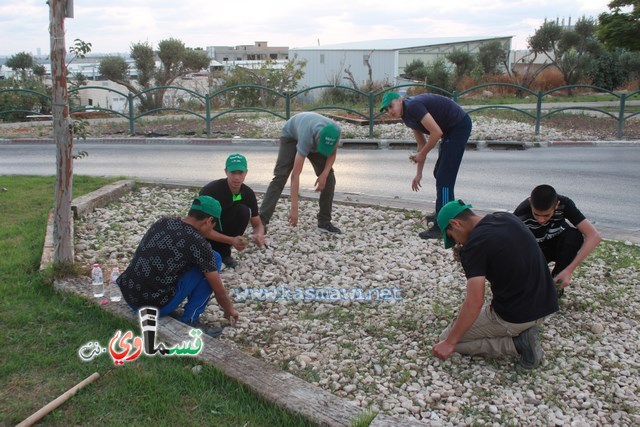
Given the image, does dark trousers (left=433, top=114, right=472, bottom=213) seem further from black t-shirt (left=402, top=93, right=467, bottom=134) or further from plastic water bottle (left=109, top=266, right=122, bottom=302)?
plastic water bottle (left=109, top=266, right=122, bottom=302)

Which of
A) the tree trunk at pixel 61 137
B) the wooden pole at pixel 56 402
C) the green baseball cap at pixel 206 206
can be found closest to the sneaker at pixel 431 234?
the green baseball cap at pixel 206 206

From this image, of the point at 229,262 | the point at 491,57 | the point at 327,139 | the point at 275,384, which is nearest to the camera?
the point at 275,384

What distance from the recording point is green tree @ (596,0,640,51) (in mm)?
19703

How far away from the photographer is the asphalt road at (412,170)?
8.73 meters

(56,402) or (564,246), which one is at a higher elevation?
(564,246)

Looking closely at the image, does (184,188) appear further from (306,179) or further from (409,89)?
(409,89)

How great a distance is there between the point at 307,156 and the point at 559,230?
8.40 ft

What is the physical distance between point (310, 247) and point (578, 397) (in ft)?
10.0

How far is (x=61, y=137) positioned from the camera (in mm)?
4855

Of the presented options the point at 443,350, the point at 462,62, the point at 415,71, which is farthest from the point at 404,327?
the point at 462,62

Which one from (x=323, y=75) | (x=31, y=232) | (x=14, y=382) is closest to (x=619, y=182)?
(x=31, y=232)

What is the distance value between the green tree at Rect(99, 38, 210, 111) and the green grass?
22491 mm

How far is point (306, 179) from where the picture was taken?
32.9ft

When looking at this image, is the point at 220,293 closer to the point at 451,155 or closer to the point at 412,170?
the point at 451,155
